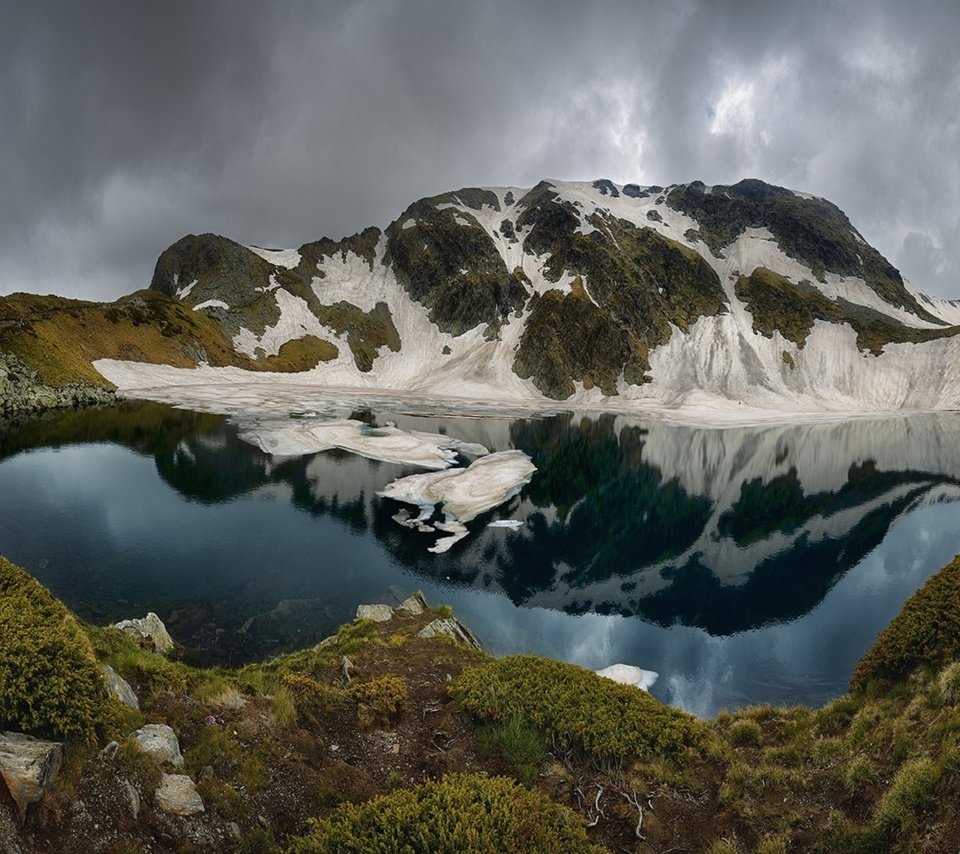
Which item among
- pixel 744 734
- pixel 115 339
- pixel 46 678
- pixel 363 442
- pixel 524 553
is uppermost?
pixel 115 339

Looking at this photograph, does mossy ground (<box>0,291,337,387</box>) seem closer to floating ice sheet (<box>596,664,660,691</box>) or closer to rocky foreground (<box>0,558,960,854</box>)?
floating ice sheet (<box>596,664,660,691</box>)

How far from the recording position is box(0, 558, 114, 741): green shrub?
8.47m

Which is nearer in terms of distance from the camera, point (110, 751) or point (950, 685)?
point (110, 751)

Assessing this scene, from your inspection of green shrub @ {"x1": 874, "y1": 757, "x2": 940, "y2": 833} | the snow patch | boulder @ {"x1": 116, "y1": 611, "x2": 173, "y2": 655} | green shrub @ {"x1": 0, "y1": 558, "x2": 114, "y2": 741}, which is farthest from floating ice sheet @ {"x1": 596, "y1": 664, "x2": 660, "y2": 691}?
the snow patch

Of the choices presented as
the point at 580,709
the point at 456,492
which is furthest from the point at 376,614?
the point at 456,492

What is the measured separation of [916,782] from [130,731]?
14.4 meters

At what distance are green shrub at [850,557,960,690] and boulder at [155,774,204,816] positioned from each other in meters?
16.8

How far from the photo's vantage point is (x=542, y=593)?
38.2 metres

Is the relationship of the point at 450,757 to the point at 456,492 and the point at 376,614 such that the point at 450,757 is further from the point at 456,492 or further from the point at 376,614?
the point at 456,492

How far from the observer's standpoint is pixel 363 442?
78.3 metres

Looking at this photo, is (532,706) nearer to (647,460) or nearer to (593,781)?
(593,781)

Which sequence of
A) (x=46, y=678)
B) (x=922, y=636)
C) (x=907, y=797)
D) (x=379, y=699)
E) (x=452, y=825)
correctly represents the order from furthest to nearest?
(x=379, y=699) → (x=922, y=636) → (x=907, y=797) → (x=46, y=678) → (x=452, y=825)

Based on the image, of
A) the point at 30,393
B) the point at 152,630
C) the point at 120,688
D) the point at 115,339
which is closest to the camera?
the point at 120,688

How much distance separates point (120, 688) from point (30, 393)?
3984 inches
